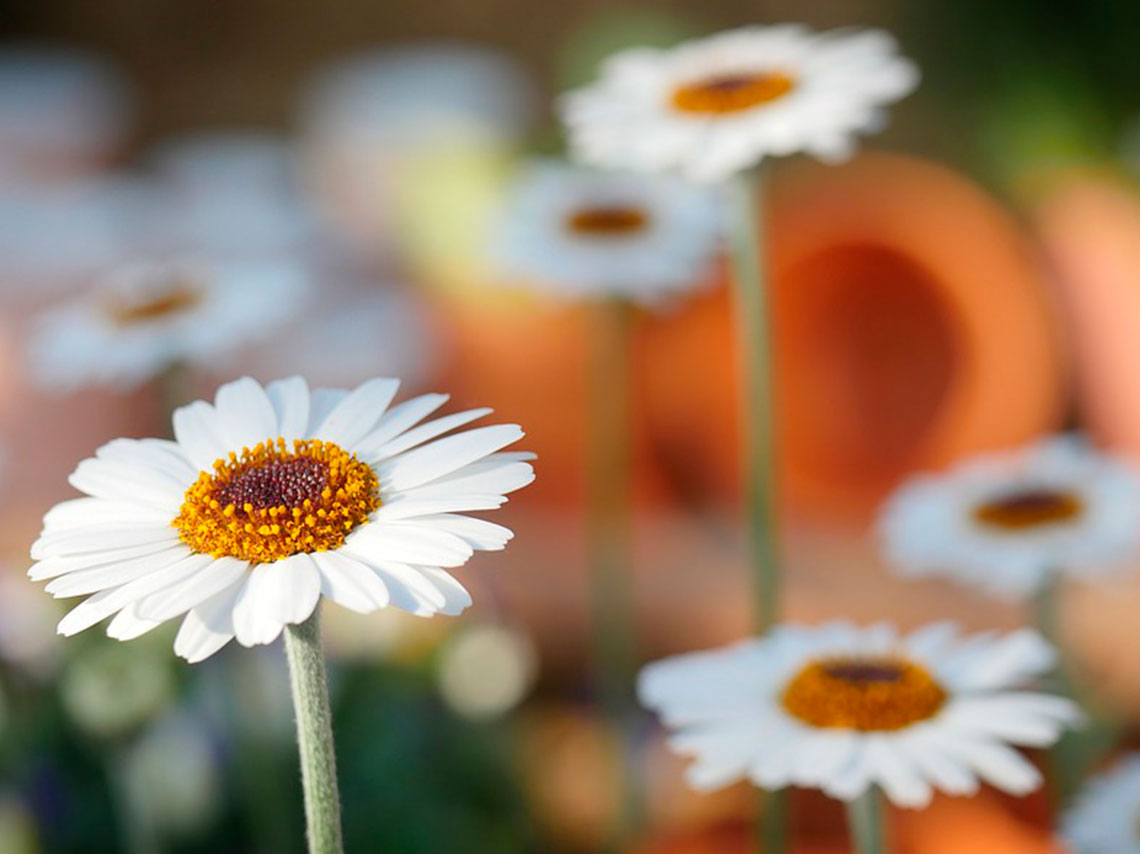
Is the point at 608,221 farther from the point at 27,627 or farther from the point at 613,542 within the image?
the point at 27,627

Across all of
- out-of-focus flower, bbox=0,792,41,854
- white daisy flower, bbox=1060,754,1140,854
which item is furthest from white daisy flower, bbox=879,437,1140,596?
out-of-focus flower, bbox=0,792,41,854

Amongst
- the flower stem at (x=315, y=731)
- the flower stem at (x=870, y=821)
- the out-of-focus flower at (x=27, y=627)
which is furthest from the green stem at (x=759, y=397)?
the out-of-focus flower at (x=27, y=627)

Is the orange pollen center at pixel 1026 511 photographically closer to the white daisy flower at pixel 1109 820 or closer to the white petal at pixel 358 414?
the white daisy flower at pixel 1109 820

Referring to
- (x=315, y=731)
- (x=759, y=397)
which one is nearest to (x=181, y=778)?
(x=759, y=397)

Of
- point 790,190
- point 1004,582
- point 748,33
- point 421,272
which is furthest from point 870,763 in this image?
point 790,190

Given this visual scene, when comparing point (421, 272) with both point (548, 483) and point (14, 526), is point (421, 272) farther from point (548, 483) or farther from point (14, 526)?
point (14, 526)
